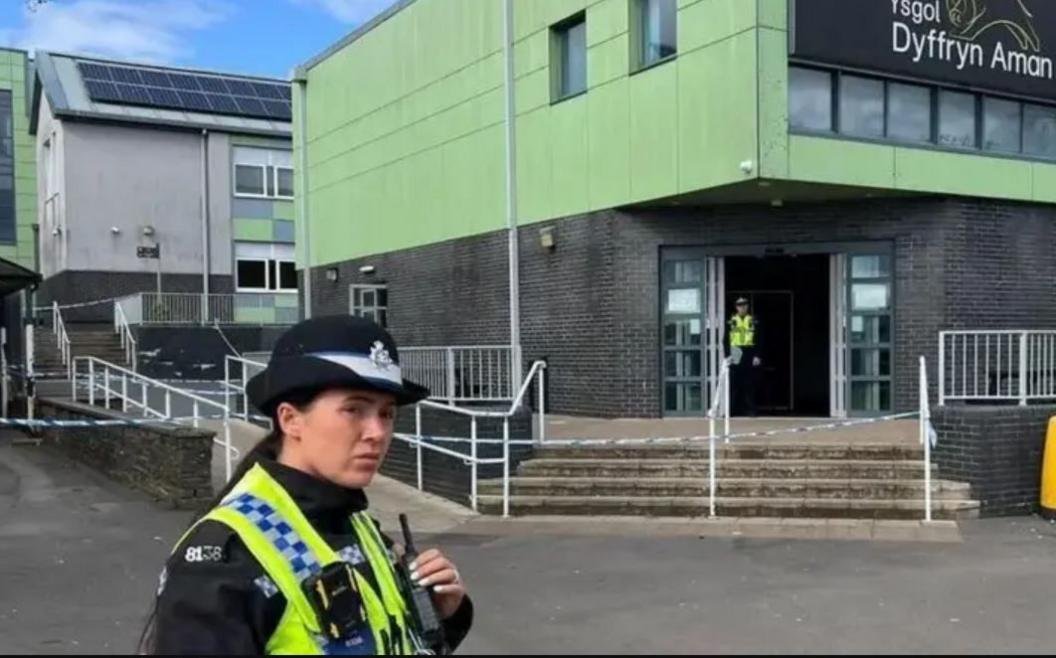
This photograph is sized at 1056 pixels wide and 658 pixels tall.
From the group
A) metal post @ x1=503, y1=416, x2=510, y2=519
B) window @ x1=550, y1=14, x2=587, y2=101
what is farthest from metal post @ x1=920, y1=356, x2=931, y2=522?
window @ x1=550, y1=14, x2=587, y2=101

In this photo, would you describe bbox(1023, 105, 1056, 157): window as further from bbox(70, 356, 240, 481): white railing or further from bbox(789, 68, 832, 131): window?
bbox(70, 356, 240, 481): white railing

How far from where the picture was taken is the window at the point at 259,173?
3359 cm

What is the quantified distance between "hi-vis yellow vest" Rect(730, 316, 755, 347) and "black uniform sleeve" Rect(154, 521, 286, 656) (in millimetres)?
12452

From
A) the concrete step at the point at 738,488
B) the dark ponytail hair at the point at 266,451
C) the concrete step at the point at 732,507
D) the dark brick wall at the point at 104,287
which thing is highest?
the dark brick wall at the point at 104,287

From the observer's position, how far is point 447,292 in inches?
716

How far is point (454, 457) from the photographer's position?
1122 cm

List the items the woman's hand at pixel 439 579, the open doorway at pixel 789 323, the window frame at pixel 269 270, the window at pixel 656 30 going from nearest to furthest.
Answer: the woman's hand at pixel 439 579, the window at pixel 656 30, the open doorway at pixel 789 323, the window frame at pixel 269 270

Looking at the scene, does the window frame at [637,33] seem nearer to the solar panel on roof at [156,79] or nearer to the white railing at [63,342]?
the white railing at [63,342]

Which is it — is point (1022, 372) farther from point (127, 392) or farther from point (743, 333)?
point (127, 392)

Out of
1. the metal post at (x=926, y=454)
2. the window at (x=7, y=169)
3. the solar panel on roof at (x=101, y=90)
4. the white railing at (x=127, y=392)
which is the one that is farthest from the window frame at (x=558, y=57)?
the window at (x=7, y=169)

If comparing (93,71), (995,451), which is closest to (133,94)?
(93,71)

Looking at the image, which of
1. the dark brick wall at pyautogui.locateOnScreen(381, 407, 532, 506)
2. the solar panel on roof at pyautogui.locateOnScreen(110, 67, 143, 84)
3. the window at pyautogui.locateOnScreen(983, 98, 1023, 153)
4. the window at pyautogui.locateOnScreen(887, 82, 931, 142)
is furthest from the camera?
the solar panel on roof at pyautogui.locateOnScreen(110, 67, 143, 84)

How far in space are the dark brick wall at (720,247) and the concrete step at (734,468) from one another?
122 inches

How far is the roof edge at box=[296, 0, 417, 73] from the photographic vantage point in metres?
19.5
